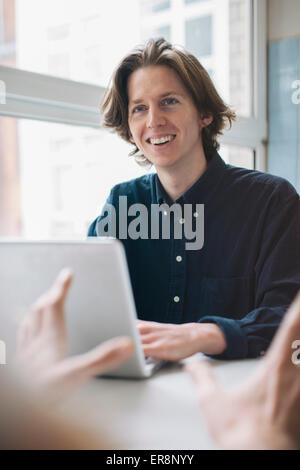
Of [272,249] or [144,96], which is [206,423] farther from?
[144,96]

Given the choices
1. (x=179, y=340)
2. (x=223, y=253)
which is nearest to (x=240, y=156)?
(x=223, y=253)

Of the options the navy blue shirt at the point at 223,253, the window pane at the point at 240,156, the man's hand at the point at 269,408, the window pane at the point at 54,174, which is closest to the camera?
the man's hand at the point at 269,408

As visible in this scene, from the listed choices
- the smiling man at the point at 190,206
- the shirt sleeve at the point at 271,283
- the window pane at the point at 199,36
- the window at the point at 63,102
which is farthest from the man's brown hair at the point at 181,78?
the window pane at the point at 199,36

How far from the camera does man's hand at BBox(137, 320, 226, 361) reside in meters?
0.60

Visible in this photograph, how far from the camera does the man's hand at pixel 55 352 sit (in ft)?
1.48

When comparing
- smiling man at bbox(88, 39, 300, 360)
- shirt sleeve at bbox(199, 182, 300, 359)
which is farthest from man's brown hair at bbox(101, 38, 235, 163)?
shirt sleeve at bbox(199, 182, 300, 359)

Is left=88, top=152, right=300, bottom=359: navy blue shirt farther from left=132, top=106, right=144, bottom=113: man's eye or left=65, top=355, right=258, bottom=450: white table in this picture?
left=65, top=355, right=258, bottom=450: white table

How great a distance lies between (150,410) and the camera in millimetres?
476

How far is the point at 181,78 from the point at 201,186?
9.4 inches

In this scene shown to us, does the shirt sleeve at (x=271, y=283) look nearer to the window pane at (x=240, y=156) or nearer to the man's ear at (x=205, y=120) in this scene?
the man's ear at (x=205, y=120)

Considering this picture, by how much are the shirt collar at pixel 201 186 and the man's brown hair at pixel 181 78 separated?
0.30 feet

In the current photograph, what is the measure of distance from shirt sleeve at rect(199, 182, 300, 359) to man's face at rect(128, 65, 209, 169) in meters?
0.24

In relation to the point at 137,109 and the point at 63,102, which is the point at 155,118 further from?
the point at 63,102
